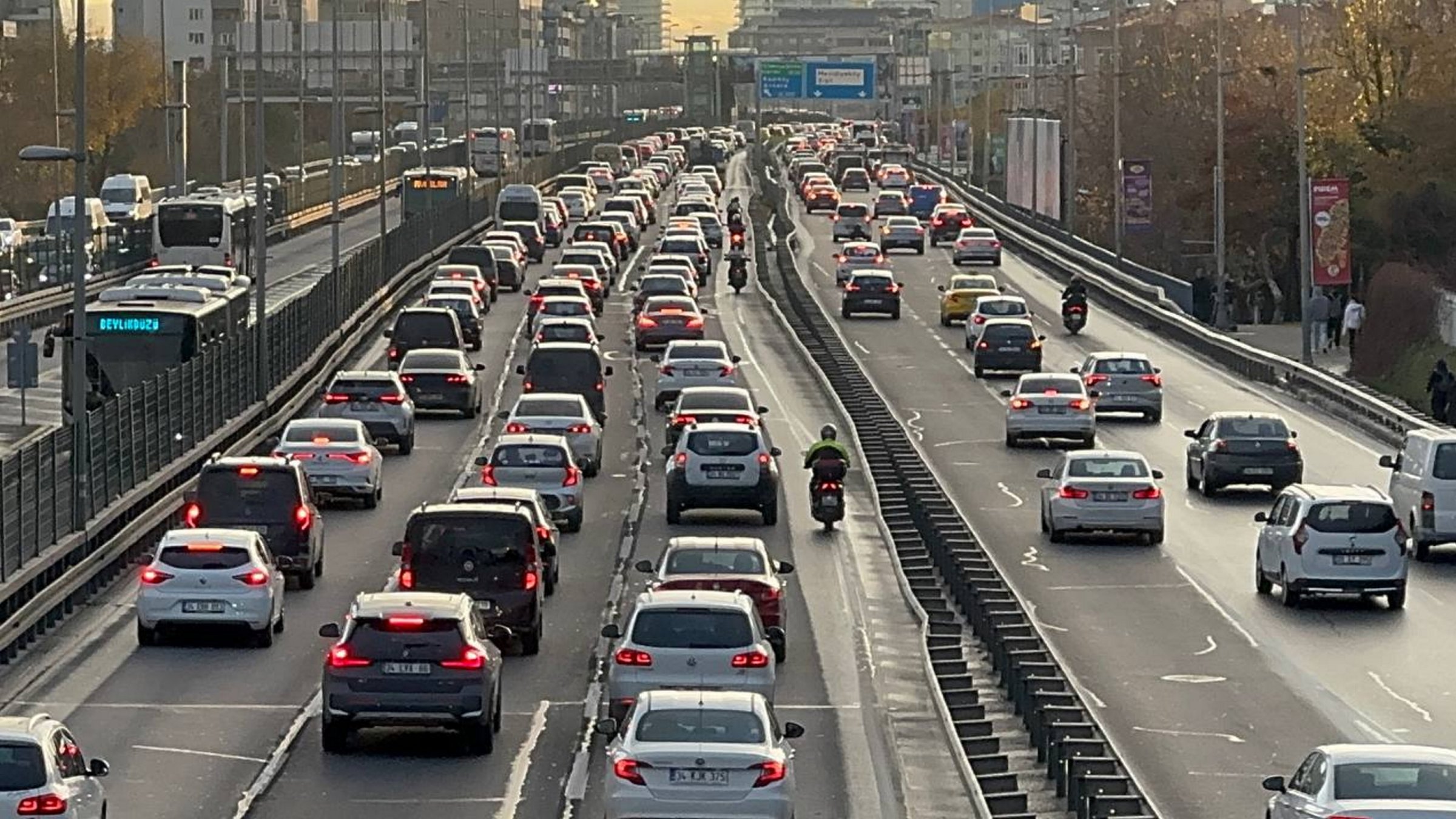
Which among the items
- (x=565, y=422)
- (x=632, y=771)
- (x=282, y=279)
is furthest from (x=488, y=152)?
(x=632, y=771)

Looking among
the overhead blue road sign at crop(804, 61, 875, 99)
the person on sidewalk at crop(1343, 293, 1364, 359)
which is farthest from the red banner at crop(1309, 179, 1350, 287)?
the overhead blue road sign at crop(804, 61, 875, 99)

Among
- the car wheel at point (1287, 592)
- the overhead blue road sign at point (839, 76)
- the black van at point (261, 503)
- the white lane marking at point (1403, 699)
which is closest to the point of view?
the white lane marking at point (1403, 699)

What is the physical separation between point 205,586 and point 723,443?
1259 centimetres

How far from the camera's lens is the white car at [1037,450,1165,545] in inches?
1615

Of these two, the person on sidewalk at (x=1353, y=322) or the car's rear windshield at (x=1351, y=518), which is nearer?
the car's rear windshield at (x=1351, y=518)

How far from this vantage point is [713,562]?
31.1 meters

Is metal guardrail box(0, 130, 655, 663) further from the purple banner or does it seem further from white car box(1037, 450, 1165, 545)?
the purple banner

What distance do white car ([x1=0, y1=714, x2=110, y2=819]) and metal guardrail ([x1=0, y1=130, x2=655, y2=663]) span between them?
12.4m

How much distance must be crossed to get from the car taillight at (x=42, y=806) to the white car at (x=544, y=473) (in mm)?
23392

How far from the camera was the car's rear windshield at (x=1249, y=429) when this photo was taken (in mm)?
46438

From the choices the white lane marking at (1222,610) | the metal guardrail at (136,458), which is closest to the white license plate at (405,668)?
the metal guardrail at (136,458)

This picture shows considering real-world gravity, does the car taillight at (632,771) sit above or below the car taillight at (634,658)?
above

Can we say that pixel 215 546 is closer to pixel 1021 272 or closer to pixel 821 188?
pixel 1021 272

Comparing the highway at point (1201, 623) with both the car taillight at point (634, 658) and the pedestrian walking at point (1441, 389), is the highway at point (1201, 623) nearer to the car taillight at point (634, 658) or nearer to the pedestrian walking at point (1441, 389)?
the pedestrian walking at point (1441, 389)
